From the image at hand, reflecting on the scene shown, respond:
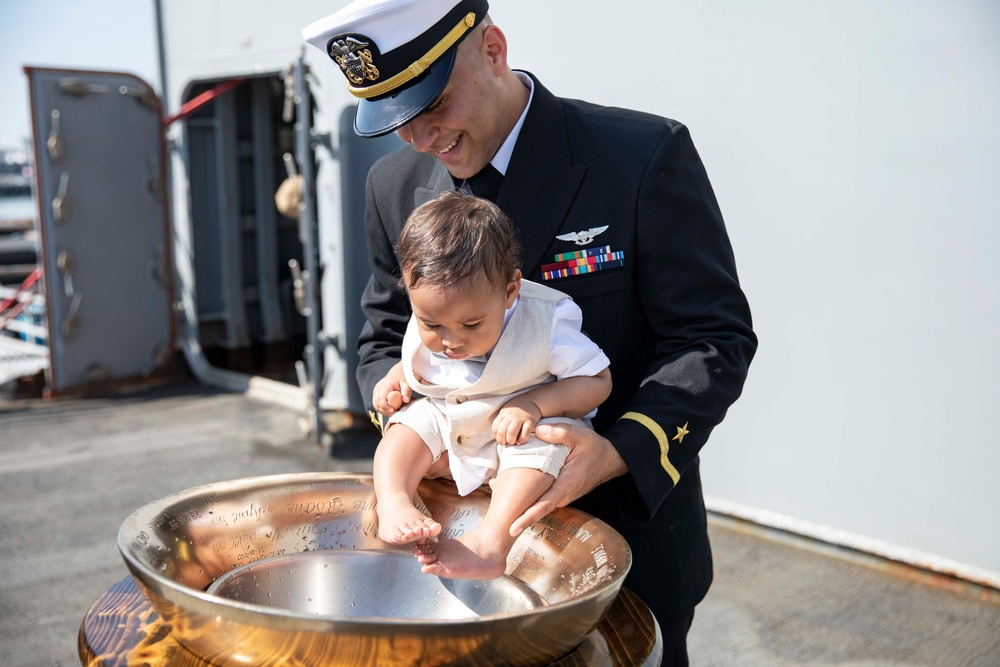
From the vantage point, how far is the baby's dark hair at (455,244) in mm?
1239

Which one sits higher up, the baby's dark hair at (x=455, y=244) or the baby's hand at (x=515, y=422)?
the baby's dark hair at (x=455, y=244)

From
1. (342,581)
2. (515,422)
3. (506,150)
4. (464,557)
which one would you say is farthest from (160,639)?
(506,150)

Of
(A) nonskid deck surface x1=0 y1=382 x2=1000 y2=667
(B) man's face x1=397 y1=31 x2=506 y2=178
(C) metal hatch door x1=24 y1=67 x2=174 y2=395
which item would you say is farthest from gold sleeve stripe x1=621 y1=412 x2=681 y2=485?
(C) metal hatch door x1=24 y1=67 x2=174 y2=395

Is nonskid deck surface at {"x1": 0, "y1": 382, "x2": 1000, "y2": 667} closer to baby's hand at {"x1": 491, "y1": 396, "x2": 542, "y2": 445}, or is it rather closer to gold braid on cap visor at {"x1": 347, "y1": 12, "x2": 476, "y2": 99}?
baby's hand at {"x1": 491, "y1": 396, "x2": 542, "y2": 445}

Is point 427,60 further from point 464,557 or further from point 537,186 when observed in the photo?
point 464,557

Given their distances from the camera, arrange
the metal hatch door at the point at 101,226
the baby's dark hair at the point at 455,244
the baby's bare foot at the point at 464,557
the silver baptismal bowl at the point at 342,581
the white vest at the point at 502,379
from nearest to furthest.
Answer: the silver baptismal bowl at the point at 342,581, the baby's bare foot at the point at 464,557, the baby's dark hair at the point at 455,244, the white vest at the point at 502,379, the metal hatch door at the point at 101,226

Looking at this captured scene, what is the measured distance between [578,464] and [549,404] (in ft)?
0.41

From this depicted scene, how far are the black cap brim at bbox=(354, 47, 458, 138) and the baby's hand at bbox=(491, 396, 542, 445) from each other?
1.45 ft

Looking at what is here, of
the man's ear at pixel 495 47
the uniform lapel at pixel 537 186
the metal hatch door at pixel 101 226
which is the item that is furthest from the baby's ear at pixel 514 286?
the metal hatch door at pixel 101 226

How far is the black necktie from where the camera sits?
1533 millimetres

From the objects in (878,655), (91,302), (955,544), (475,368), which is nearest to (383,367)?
(475,368)

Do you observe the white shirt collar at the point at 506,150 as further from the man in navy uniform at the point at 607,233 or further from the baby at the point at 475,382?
the baby at the point at 475,382

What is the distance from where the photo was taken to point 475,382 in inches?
54.1

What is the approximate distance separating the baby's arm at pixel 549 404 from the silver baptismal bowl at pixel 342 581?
0.13 m
